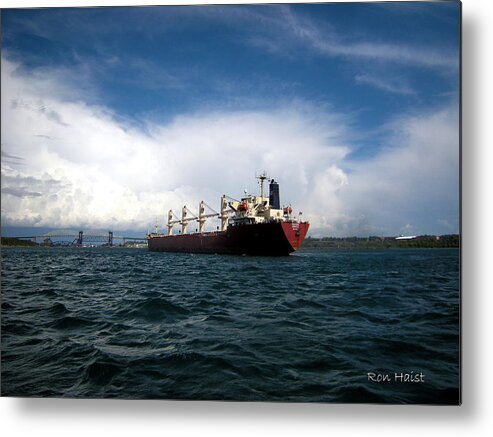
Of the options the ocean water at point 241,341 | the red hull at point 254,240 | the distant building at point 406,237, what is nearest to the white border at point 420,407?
the ocean water at point 241,341

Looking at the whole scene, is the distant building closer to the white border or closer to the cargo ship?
the white border

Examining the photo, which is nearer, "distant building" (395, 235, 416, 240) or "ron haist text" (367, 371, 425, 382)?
"ron haist text" (367, 371, 425, 382)

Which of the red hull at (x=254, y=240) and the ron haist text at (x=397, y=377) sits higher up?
the red hull at (x=254, y=240)

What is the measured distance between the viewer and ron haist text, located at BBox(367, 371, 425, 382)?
272cm

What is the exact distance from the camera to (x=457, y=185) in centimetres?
286

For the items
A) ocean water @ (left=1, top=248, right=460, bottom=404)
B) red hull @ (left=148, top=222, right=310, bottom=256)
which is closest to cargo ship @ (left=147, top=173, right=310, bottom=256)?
red hull @ (left=148, top=222, right=310, bottom=256)

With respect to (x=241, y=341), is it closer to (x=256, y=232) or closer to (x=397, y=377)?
(x=397, y=377)

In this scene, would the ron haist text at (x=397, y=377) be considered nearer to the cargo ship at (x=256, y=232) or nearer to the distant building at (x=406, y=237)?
the distant building at (x=406, y=237)

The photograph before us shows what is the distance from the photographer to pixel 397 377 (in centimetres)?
275

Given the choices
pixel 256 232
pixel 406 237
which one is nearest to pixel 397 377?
pixel 406 237

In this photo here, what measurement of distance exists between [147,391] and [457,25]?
4.09 meters

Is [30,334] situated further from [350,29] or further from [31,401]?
[350,29]

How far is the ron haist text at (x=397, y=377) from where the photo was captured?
2721 millimetres

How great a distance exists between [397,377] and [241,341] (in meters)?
1.34
